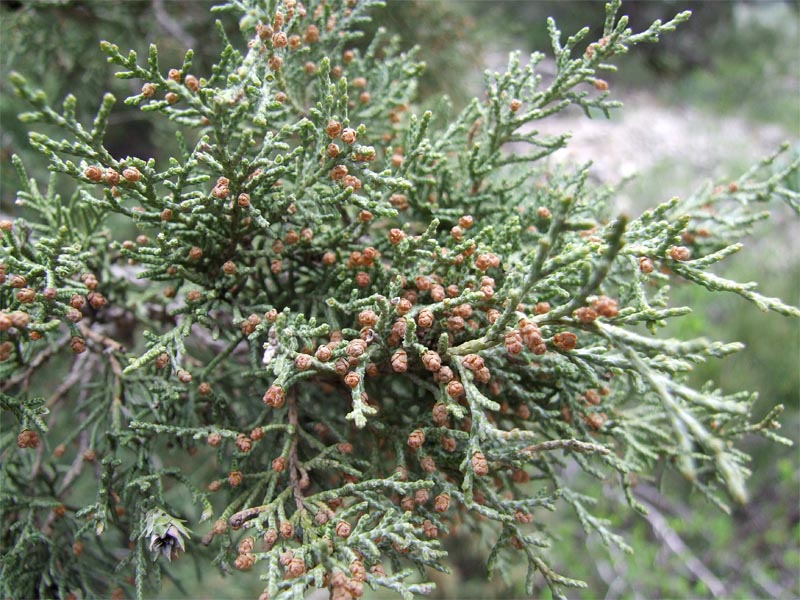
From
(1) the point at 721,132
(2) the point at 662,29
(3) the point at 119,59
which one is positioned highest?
(1) the point at 721,132

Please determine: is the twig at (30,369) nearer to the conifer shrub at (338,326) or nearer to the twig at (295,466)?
the conifer shrub at (338,326)

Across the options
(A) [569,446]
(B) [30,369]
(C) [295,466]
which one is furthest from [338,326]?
(B) [30,369]

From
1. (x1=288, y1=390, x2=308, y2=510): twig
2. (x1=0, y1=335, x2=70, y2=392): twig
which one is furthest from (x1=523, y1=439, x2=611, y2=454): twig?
(x1=0, y1=335, x2=70, y2=392): twig

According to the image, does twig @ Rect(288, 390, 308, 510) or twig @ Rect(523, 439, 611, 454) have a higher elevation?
twig @ Rect(523, 439, 611, 454)

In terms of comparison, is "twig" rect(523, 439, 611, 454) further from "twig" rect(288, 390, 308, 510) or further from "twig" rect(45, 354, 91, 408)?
"twig" rect(45, 354, 91, 408)

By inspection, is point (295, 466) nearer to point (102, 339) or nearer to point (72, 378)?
point (102, 339)

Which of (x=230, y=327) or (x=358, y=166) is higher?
(x=358, y=166)

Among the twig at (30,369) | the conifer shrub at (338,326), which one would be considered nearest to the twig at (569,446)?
the conifer shrub at (338,326)

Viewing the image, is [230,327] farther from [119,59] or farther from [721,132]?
[721,132]

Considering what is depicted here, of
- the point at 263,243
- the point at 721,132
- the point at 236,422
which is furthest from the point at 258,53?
the point at 721,132
